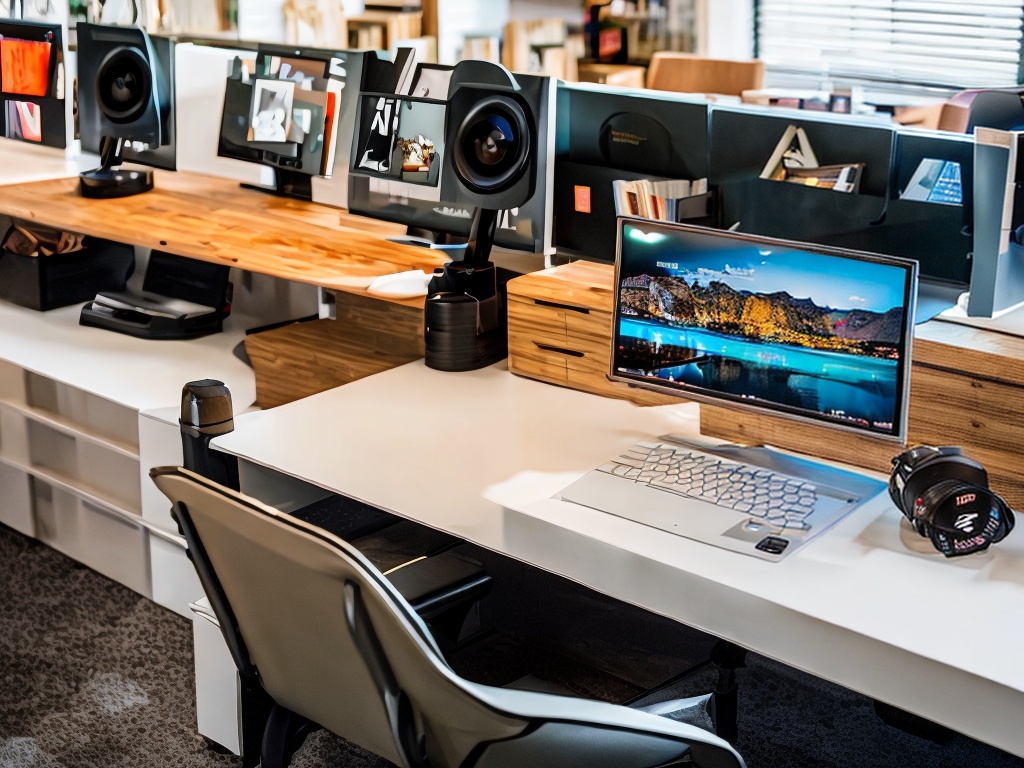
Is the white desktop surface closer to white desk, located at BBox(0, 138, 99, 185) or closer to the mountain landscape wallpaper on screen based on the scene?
white desk, located at BBox(0, 138, 99, 185)

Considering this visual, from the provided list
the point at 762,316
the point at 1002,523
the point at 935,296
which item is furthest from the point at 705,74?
the point at 1002,523

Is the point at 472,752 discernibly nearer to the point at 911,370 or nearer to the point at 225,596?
the point at 225,596

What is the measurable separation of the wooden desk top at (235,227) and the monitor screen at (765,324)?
0.61 m

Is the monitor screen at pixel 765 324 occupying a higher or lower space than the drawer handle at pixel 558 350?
higher

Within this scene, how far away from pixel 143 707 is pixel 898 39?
5.06 meters

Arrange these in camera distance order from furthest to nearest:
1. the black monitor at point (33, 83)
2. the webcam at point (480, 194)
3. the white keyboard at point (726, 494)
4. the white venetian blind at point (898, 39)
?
the white venetian blind at point (898, 39)
the black monitor at point (33, 83)
the webcam at point (480, 194)
the white keyboard at point (726, 494)

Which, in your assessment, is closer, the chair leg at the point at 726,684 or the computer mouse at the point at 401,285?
the chair leg at the point at 726,684

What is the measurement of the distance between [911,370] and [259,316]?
6.55ft

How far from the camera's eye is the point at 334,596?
4.63 ft

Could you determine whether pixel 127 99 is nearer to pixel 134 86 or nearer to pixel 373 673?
pixel 134 86

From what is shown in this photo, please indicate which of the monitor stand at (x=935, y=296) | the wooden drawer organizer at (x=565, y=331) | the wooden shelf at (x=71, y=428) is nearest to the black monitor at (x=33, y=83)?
the wooden shelf at (x=71, y=428)

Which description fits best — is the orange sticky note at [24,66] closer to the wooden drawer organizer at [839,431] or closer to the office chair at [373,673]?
the wooden drawer organizer at [839,431]

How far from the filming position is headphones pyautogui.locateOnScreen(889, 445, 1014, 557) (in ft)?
5.33

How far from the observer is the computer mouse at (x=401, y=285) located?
8.09 feet
